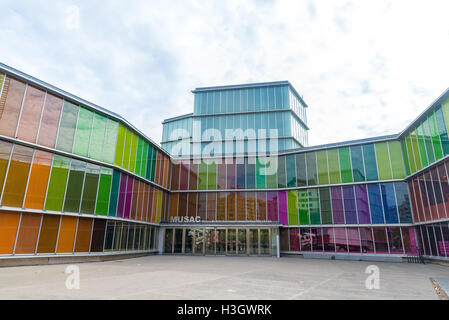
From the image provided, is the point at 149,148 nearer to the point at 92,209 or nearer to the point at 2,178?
the point at 92,209

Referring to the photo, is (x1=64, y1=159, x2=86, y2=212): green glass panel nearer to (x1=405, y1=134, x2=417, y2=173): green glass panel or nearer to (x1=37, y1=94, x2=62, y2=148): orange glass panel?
(x1=37, y1=94, x2=62, y2=148): orange glass panel

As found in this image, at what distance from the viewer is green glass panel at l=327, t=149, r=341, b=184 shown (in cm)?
2888

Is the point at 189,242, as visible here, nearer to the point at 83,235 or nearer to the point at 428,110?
the point at 83,235

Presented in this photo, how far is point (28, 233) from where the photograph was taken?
16.8 meters

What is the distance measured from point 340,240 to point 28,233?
25594 millimetres

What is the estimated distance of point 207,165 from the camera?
33.7m

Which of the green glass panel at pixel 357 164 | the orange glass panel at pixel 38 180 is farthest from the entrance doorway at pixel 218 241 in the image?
the orange glass panel at pixel 38 180

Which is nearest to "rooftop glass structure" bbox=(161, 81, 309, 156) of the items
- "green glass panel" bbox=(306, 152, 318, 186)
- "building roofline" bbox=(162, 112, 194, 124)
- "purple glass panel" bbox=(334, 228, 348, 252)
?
"building roofline" bbox=(162, 112, 194, 124)

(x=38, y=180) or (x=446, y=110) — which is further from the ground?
(x=446, y=110)

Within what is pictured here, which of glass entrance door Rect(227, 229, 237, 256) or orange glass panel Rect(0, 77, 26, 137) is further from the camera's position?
glass entrance door Rect(227, 229, 237, 256)

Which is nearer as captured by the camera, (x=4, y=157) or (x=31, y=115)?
(x=4, y=157)

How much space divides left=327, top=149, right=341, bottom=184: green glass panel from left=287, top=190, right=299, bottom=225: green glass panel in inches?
165

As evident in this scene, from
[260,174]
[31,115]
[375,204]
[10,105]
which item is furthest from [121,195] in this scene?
[375,204]

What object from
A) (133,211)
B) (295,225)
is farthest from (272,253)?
(133,211)
